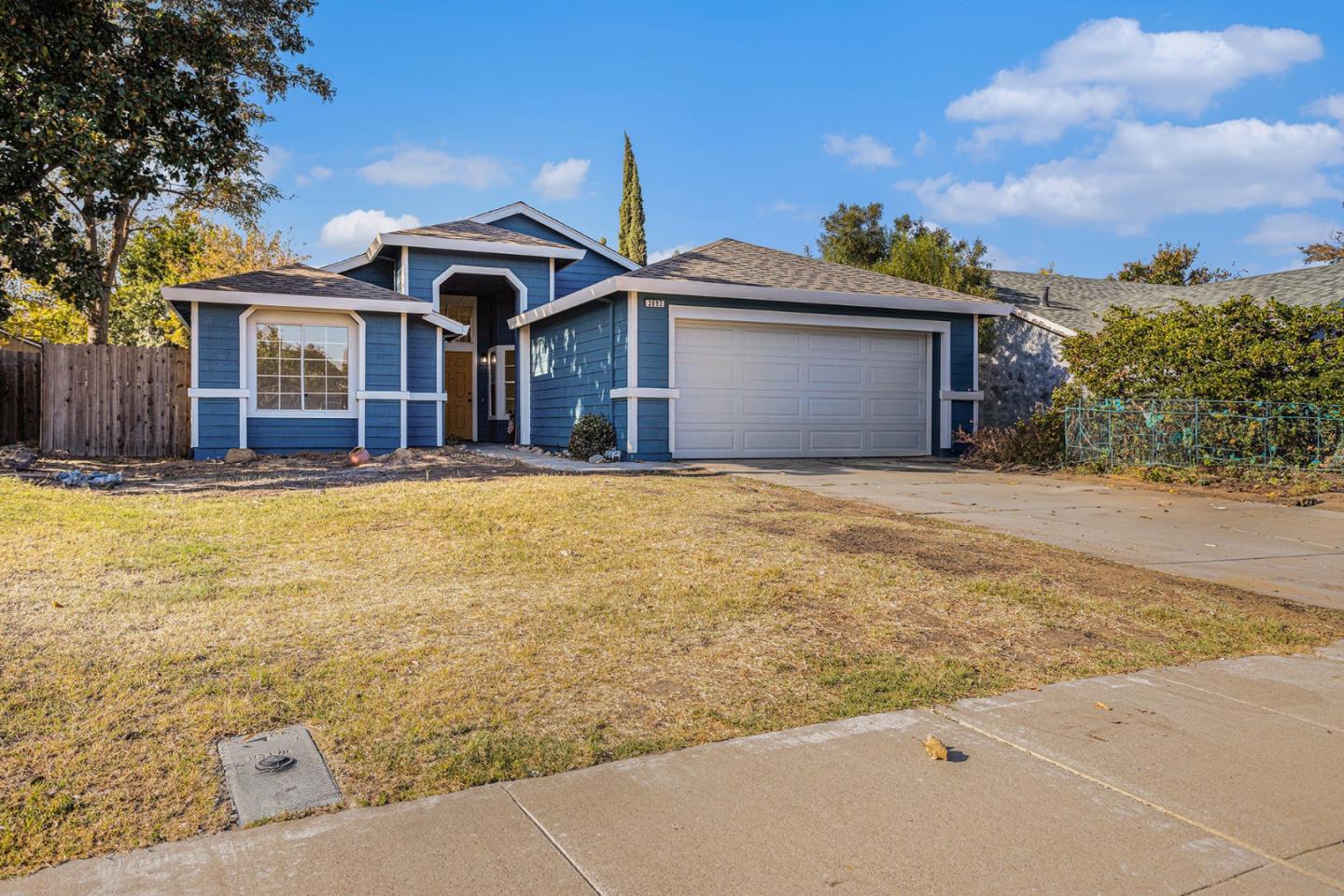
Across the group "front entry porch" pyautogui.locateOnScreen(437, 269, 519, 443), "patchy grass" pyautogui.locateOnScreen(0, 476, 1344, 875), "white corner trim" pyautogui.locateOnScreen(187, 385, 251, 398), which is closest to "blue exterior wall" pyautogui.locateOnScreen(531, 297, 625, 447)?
"front entry porch" pyautogui.locateOnScreen(437, 269, 519, 443)

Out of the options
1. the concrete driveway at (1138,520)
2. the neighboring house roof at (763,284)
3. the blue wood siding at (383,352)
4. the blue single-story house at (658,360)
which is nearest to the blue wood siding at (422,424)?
the blue single-story house at (658,360)

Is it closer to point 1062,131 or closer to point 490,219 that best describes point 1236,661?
point 490,219

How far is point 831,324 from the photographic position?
1542cm

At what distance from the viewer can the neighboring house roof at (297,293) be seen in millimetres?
14469

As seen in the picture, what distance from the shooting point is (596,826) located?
242 cm

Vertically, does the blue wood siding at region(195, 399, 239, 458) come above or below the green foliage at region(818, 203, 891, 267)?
below

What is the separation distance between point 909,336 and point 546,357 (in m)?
7.37

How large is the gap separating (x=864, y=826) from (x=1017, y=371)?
19335 millimetres

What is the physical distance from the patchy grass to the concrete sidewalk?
0.20 meters

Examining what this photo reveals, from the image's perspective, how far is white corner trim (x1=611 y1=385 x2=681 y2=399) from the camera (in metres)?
14.1

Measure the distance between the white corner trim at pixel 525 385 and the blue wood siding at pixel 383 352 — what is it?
149 inches

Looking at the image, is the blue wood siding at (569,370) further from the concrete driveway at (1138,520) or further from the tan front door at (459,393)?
the tan front door at (459,393)

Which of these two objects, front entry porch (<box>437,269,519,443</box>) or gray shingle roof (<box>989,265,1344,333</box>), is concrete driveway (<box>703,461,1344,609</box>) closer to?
gray shingle roof (<box>989,265,1344,333</box>)

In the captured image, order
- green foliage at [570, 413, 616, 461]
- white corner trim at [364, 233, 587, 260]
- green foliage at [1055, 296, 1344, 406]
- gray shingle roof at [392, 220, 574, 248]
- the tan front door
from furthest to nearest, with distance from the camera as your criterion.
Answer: the tan front door
gray shingle roof at [392, 220, 574, 248]
white corner trim at [364, 233, 587, 260]
green foliage at [570, 413, 616, 461]
green foliage at [1055, 296, 1344, 406]
